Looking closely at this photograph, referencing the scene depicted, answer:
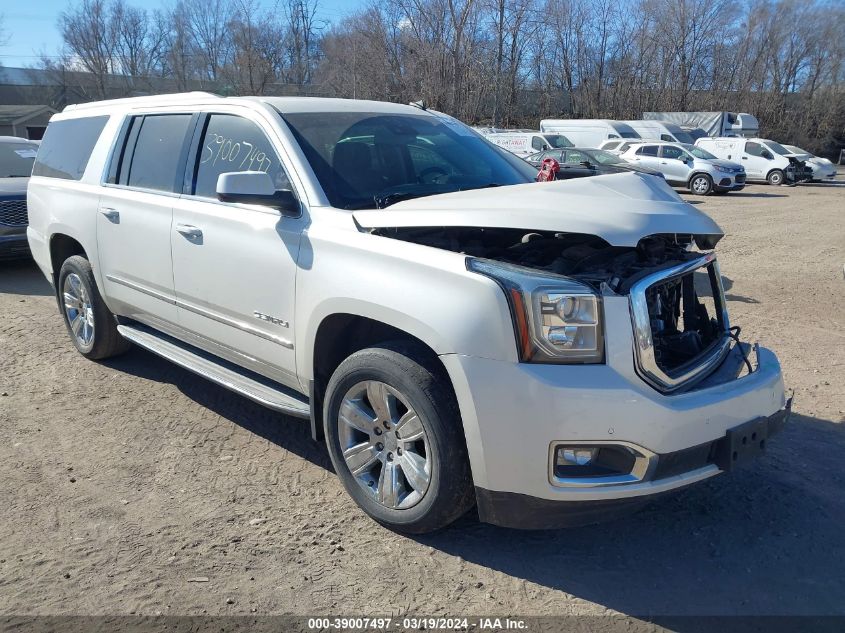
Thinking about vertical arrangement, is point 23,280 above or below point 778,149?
below

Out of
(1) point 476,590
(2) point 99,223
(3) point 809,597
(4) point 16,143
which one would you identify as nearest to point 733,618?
(3) point 809,597

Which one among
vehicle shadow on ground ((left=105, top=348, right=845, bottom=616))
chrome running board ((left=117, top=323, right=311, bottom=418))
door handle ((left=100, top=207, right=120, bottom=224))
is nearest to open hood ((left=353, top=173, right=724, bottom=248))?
chrome running board ((left=117, top=323, right=311, bottom=418))

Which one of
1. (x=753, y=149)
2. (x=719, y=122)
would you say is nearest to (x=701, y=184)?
(x=753, y=149)

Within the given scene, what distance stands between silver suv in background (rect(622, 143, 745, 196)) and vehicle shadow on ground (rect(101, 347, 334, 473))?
21.0 meters

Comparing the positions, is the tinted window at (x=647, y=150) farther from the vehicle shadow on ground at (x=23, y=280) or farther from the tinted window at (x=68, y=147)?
the tinted window at (x=68, y=147)

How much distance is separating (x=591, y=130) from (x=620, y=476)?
3147 cm

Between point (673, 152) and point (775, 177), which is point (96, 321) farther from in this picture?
point (775, 177)

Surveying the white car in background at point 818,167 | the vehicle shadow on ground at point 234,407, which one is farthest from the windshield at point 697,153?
the vehicle shadow on ground at point 234,407

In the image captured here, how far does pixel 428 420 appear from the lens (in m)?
3.07

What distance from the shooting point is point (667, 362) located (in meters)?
3.49

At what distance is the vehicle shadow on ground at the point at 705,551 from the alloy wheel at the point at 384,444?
0.31m

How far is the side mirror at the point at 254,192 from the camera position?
11.6 feet

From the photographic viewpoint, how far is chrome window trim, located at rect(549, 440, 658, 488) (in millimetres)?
2832

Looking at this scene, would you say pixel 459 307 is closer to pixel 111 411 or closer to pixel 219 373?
pixel 219 373
